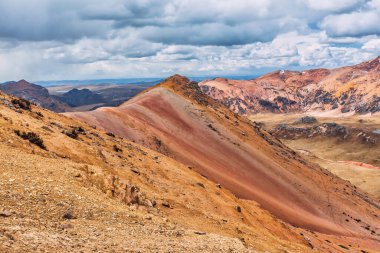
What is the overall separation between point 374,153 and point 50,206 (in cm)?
18422

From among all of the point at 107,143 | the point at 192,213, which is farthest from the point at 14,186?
the point at 107,143

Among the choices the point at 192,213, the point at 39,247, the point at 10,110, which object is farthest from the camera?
the point at 10,110

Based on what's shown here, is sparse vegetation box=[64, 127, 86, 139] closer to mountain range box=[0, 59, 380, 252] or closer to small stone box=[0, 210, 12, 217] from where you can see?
mountain range box=[0, 59, 380, 252]

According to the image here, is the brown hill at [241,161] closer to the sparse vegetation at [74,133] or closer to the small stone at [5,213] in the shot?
the sparse vegetation at [74,133]

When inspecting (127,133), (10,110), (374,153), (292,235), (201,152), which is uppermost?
(10,110)

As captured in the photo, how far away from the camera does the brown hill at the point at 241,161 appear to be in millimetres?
60250

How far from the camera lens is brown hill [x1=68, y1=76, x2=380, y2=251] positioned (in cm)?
6025

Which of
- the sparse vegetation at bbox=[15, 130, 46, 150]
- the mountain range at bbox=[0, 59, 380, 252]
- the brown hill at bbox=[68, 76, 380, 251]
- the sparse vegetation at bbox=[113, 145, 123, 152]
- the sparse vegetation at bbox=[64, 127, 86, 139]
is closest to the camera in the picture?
the mountain range at bbox=[0, 59, 380, 252]

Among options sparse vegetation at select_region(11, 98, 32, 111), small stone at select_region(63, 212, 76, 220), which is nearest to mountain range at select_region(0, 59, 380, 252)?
small stone at select_region(63, 212, 76, 220)

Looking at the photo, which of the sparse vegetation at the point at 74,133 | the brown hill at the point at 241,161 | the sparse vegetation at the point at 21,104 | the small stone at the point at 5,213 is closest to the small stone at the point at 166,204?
the sparse vegetation at the point at 74,133

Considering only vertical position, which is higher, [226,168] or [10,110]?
[10,110]

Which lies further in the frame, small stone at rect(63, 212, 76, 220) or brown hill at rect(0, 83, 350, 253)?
small stone at rect(63, 212, 76, 220)

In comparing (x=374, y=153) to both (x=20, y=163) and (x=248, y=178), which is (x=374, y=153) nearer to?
(x=248, y=178)

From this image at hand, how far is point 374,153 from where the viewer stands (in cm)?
17888
